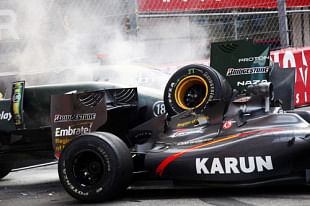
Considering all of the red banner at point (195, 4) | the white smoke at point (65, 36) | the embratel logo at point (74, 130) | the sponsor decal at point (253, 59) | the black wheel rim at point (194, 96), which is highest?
the red banner at point (195, 4)

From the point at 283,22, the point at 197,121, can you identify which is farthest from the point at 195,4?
the point at 197,121

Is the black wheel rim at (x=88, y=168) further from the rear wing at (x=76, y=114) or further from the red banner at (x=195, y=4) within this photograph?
the red banner at (x=195, y=4)

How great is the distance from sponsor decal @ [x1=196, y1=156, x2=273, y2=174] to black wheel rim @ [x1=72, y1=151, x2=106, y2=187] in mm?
836

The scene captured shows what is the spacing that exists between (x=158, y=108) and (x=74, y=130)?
3.91ft

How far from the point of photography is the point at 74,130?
194 inches

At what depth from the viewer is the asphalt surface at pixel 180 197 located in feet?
12.9

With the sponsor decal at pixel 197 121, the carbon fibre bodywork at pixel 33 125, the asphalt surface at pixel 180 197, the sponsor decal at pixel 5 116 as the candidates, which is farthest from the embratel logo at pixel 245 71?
the sponsor decal at pixel 5 116

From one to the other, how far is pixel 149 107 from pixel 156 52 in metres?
4.39

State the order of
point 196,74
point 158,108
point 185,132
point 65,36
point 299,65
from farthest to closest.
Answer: point 299,65, point 65,36, point 158,108, point 196,74, point 185,132

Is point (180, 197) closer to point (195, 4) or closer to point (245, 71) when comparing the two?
point (245, 71)

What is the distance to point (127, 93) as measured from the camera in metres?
5.20

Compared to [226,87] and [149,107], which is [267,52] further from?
[149,107]

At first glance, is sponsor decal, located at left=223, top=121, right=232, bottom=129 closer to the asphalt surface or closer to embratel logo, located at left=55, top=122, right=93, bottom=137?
the asphalt surface

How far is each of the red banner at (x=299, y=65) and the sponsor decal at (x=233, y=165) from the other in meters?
5.98
